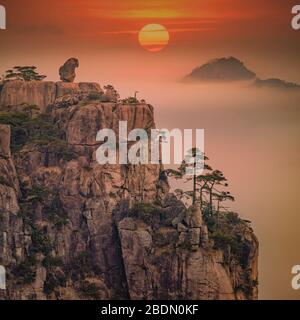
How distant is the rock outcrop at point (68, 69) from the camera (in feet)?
154

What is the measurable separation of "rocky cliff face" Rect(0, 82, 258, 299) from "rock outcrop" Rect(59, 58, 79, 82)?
3.30ft

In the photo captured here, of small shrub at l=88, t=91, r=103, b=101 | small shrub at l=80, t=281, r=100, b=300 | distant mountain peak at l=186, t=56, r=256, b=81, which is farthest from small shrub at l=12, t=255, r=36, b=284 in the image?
distant mountain peak at l=186, t=56, r=256, b=81

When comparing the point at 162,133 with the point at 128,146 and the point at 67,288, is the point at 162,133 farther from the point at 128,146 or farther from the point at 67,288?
the point at 67,288

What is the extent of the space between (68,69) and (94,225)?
4239mm

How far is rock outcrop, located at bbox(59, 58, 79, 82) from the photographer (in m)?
46.9

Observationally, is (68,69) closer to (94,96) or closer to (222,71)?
(94,96)

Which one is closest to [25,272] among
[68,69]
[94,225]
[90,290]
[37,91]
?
[90,290]

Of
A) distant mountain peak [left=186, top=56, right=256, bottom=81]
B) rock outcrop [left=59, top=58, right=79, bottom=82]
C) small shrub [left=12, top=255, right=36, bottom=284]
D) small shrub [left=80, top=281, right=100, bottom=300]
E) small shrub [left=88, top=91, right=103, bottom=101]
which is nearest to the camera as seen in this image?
small shrub [left=12, top=255, right=36, bottom=284]

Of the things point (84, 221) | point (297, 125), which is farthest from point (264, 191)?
point (84, 221)

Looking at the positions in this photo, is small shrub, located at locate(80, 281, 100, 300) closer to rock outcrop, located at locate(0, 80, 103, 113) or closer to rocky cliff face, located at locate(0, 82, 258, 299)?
rocky cliff face, located at locate(0, 82, 258, 299)

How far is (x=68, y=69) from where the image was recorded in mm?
46906

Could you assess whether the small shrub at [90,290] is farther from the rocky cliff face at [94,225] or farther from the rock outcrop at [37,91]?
the rock outcrop at [37,91]

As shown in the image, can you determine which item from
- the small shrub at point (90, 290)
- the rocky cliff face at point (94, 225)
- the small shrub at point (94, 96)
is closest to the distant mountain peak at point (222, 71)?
the rocky cliff face at point (94, 225)

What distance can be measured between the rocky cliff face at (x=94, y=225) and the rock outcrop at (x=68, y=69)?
1005mm
